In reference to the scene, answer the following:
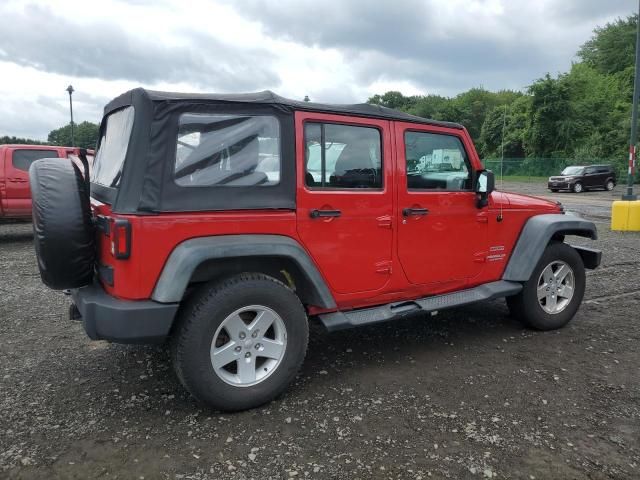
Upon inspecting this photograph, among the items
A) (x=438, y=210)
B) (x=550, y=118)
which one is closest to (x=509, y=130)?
(x=550, y=118)

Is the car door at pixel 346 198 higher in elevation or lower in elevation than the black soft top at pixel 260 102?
lower

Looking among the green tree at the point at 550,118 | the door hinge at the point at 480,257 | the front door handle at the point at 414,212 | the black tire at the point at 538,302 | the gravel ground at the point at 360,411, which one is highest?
the green tree at the point at 550,118

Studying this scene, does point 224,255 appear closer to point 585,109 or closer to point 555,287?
point 555,287

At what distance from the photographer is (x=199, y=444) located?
9.30 feet

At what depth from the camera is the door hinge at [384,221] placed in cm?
367

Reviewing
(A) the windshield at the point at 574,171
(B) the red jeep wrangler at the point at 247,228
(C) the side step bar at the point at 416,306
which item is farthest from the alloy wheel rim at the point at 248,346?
(A) the windshield at the point at 574,171

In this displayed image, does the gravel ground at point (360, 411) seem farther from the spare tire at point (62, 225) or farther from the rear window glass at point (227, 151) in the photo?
the rear window glass at point (227, 151)

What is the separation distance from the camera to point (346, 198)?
139 inches

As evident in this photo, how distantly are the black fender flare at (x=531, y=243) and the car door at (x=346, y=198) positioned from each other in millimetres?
1382

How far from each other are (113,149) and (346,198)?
1659 mm

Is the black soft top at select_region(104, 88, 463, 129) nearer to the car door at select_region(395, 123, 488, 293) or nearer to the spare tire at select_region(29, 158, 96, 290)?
the car door at select_region(395, 123, 488, 293)

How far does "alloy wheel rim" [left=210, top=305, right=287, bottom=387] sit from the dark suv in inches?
1061

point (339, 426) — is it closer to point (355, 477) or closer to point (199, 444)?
point (355, 477)

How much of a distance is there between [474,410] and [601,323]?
95.3 inches
